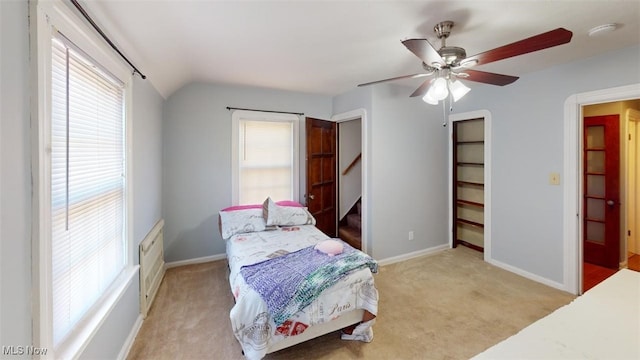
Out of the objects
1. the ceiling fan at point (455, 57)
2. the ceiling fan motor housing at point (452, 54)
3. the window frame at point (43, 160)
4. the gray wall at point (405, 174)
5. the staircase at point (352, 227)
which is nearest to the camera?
the window frame at point (43, 160)

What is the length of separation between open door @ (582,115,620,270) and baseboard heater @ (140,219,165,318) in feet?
16.8

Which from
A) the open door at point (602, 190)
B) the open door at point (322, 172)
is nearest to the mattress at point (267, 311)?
the open door at point (322, 172)

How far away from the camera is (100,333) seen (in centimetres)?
153

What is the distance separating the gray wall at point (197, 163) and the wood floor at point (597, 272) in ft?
14.6

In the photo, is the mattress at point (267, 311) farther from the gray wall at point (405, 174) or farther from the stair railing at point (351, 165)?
the stair railing at point (351, 165)

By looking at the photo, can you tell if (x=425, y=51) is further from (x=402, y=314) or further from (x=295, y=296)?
(x=402, y=314)

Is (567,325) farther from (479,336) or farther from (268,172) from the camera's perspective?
(268,172)

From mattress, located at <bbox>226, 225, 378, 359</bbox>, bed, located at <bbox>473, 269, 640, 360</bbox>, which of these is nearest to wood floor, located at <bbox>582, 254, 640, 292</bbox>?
bed, located at <bbox>473, 269, 640, 360</bbox>

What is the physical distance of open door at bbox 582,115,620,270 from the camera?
10.7 ft

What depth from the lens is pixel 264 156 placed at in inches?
154

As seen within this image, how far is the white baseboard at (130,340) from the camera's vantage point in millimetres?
1853

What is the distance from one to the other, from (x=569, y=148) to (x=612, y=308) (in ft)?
7.56

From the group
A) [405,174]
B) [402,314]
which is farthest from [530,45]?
[405,174]

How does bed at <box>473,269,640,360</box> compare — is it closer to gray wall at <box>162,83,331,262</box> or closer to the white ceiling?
the white ceiling
